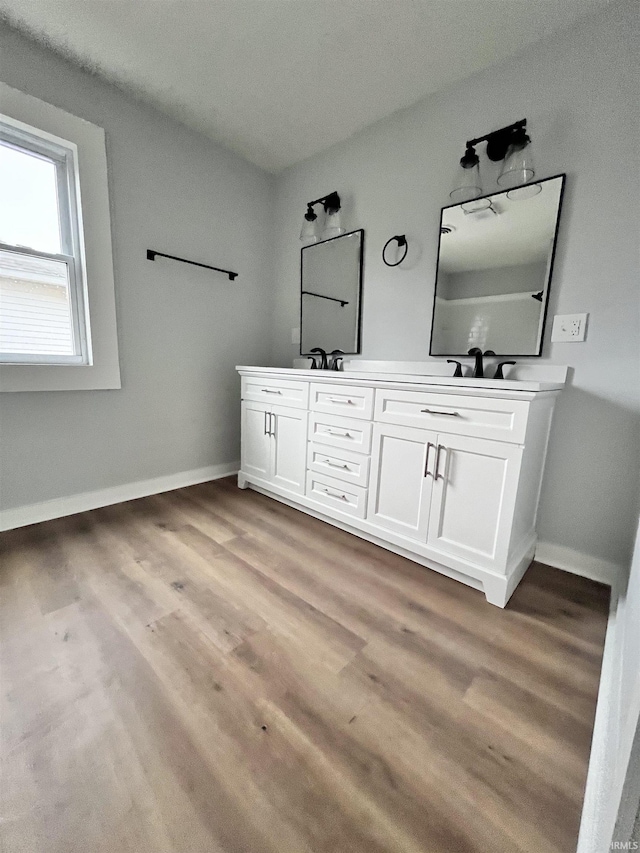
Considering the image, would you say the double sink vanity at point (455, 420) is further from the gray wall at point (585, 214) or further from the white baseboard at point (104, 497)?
the white baseboard at point (104, 497)

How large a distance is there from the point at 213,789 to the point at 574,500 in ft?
5.79

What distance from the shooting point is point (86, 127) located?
1851 millimetres

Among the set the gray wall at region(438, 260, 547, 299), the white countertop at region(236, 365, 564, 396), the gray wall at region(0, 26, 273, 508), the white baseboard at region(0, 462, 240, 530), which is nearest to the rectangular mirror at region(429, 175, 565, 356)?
the gray wall at region(438, 260, 547, 299)

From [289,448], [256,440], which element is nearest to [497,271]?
[289,448]

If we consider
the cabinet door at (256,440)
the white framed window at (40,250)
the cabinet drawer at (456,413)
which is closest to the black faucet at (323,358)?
the cabinet door at (256,440)

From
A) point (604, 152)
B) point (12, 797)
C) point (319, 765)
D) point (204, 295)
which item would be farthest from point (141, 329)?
point (604, 152)

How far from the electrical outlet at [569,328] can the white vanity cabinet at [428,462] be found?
26 cm

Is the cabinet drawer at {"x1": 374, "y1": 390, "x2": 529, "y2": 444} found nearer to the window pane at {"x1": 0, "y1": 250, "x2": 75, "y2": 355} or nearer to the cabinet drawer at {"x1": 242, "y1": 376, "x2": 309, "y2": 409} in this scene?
the cabinet drawer at {"x1": 242, "y1": 376, "x2": 309, "y2": 409}

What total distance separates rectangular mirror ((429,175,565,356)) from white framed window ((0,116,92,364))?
6.82ft

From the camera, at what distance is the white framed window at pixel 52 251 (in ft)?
5.71

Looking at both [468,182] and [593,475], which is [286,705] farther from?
[468,182]

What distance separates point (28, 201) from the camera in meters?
1.80

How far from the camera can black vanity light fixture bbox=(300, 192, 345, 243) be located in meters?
2.31

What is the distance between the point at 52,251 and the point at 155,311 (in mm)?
585
